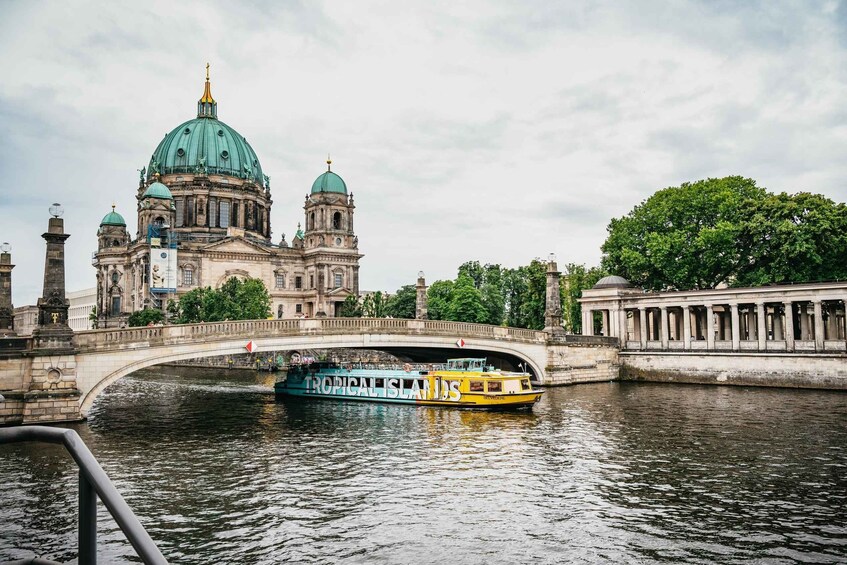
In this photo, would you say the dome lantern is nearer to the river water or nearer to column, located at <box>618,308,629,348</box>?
column, located at <box>618,308,629,348</box>

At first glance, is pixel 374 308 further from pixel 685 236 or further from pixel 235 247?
pixel 685 236

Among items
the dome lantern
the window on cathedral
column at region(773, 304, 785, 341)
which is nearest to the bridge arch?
column at region(773, 304, 785, 341)

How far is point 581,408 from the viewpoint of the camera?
41.2m

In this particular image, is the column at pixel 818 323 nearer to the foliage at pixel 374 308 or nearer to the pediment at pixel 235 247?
the foliage at pixel 374 308

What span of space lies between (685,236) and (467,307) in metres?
28.2

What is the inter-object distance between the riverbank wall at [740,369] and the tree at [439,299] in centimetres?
2964

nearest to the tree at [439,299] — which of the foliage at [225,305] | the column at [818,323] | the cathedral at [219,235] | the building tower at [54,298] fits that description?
the foliage at [225,305]

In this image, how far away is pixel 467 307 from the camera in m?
85.1

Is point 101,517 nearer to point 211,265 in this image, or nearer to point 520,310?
point 520,310

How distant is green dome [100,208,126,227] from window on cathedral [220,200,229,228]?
19.6 meters

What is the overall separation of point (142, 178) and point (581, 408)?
10340cm

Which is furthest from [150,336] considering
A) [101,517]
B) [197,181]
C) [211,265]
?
[197,181]

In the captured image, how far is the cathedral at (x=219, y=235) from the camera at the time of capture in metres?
108

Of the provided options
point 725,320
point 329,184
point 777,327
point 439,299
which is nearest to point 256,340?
point 725,320
